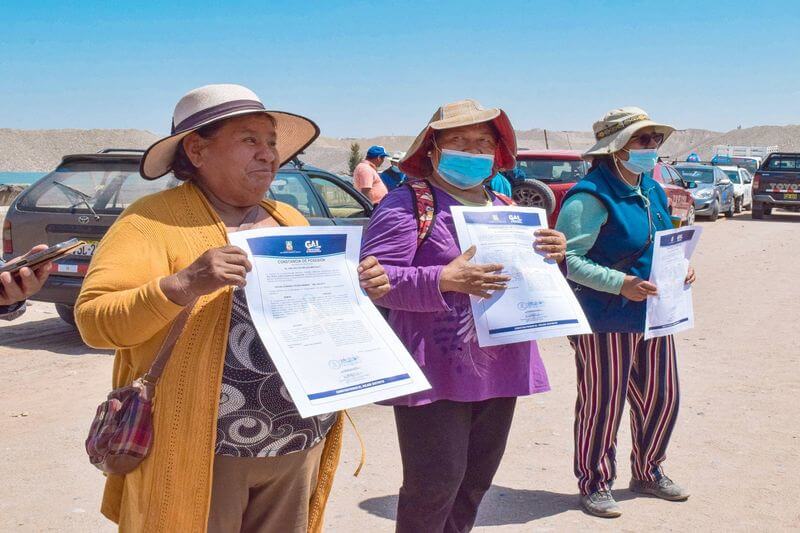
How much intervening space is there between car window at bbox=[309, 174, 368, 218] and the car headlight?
1628 centimetres

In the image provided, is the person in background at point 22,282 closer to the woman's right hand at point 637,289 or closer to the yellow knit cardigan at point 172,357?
the yellow knit cardigan at point 172,357

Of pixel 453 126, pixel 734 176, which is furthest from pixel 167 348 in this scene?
pixel 734 176

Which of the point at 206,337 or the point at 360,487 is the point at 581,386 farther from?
the point at 206,337

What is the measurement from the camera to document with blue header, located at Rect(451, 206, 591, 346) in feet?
9.12

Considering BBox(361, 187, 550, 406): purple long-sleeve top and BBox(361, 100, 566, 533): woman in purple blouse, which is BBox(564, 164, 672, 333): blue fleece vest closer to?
BBox(361, 100, 566, 533): woman in purple blouse

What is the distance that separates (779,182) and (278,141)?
78.9ft

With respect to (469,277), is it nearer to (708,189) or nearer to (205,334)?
(205,334)

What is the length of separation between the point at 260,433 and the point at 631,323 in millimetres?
2166

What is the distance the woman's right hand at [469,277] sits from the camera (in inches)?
107

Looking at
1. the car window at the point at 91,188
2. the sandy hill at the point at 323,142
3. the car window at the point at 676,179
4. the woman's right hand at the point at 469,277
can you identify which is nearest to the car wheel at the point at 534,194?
the car window at the point at 91,188

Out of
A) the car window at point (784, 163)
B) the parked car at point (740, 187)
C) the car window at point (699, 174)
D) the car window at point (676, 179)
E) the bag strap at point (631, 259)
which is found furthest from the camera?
the parked car at point (740, 187)

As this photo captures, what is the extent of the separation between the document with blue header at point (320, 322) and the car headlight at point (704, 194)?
73.9 feet

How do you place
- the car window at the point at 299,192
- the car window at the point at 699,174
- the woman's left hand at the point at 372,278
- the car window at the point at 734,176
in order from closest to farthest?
1. the woman's left hand at the point at 372,278
2. the car window at the point at 299,192
3. the car window at the point at 699,174
4. the car window at the point at 734,176

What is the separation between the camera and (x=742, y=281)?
→ 488 inches
